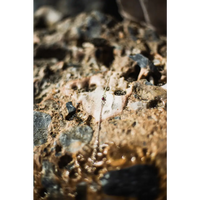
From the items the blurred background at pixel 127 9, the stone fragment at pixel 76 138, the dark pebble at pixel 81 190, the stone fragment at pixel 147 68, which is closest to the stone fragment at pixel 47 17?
the blurred background at pixel 127 9

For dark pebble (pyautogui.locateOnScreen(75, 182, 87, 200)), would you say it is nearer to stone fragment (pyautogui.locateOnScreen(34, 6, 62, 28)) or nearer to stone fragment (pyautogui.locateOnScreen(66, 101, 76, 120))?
stone fragment (pyautogui.locateOnScreen(66, 101, 76, 120))

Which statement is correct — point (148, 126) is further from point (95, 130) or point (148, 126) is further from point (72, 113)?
point (72, 113)

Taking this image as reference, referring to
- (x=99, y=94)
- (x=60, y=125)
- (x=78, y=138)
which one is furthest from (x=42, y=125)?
(x=99, y=94)

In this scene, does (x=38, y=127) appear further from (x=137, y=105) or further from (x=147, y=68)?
(x=147, y=68)

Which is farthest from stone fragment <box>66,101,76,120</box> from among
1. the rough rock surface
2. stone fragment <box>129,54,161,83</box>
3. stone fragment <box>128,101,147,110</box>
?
stone fragment <box>129,54,161,83</box>

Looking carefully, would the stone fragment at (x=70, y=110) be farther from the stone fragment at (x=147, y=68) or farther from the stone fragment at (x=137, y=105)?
the stone fragment at (x=147, y=68)
